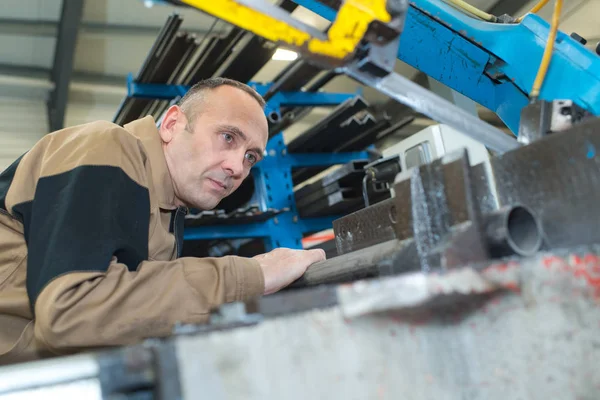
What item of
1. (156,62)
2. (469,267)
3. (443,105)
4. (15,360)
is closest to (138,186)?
(15,360)

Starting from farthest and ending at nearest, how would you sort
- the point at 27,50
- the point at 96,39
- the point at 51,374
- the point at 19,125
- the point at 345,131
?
the point at 19,125
the point at 27,50
the point at 96,39
the point at 345,131
the point at 51,374

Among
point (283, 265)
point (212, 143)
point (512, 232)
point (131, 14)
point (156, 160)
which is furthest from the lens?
point (131, 14)

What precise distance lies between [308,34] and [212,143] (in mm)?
827

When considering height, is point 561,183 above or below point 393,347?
above

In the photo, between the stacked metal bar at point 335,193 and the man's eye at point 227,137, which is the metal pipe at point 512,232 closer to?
the man's eye at point 227,137

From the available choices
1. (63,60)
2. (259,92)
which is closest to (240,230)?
(259,92)

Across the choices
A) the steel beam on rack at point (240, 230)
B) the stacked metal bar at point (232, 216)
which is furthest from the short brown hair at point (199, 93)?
the steel beam on rack at point (240, 230)

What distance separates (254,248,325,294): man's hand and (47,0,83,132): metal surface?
12.8 feet

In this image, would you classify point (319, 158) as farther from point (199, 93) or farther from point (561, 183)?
point (561, 183)

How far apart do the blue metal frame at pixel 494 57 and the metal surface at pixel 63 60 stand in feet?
12.5

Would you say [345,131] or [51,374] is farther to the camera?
[345,131]

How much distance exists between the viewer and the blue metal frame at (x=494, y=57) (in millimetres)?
1076

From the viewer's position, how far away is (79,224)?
977mm

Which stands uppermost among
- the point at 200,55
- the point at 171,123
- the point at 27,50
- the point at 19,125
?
the point at 27,50
